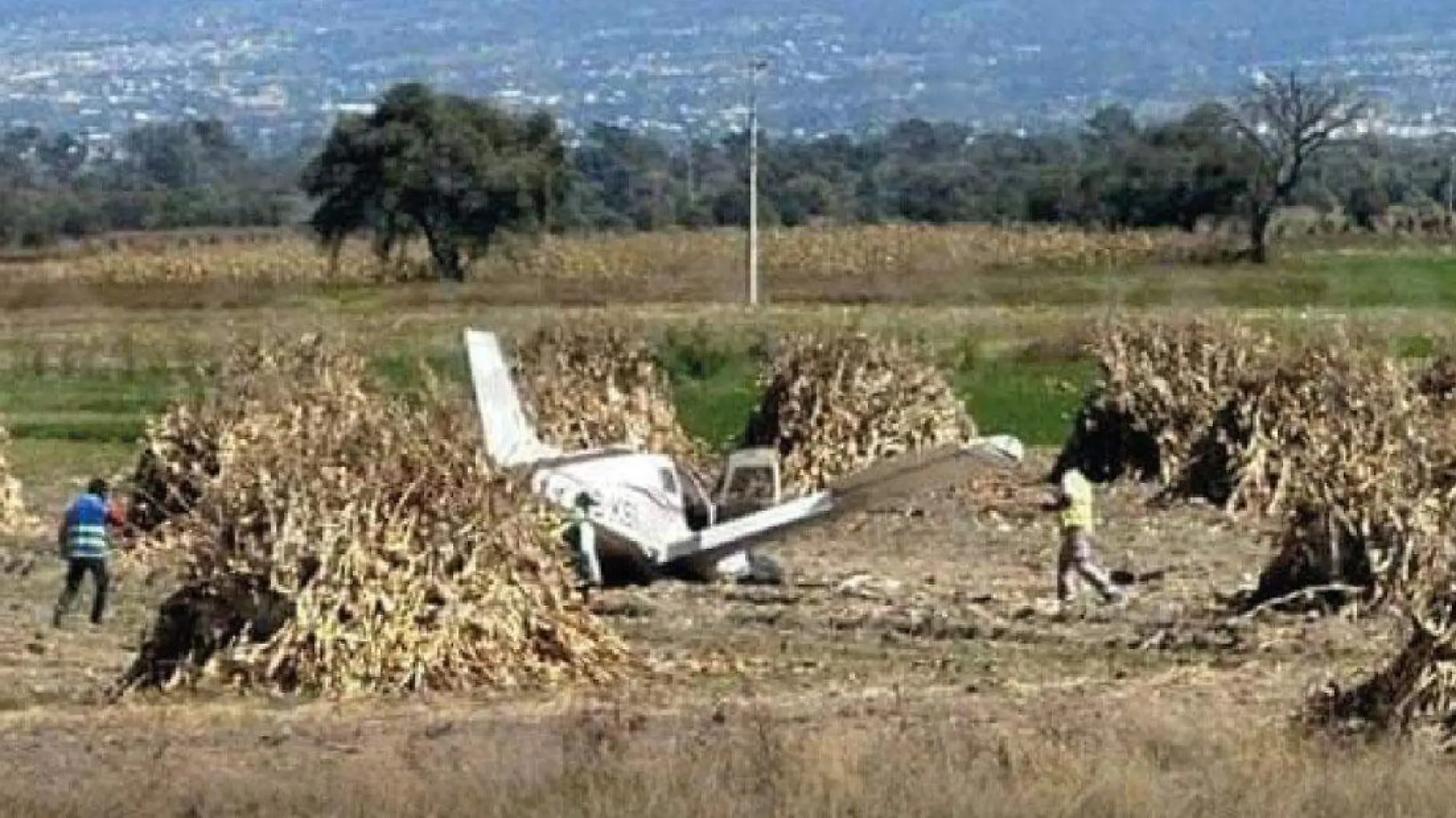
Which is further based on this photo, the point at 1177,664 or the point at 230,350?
the point at 230,350

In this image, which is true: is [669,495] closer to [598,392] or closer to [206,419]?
[206,419]

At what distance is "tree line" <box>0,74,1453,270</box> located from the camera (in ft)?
340

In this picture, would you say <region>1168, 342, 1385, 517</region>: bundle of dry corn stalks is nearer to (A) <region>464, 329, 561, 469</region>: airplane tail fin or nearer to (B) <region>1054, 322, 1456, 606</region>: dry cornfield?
(B) <region>1054, 322, 1456, 606</region>: dry cornfield

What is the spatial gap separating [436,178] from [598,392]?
62238 millimetres

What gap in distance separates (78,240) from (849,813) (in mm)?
125411

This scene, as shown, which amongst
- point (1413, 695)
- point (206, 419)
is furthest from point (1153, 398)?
point (1413, 695)

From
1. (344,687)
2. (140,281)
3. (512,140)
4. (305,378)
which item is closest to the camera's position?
(344,687)

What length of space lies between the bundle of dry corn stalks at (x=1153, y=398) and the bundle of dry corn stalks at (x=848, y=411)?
152 centimetres

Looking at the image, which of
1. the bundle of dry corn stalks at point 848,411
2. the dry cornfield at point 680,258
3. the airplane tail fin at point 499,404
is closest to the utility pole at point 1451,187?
the dry cornfield at point 680,258

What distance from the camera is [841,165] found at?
18862 centimetres

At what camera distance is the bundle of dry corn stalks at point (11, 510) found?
115ft

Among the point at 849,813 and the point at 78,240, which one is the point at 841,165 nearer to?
the point at 78,240

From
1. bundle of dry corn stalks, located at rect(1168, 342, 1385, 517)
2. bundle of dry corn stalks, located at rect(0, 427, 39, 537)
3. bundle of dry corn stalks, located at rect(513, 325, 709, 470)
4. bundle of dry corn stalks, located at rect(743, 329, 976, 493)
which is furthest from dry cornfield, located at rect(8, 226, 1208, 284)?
bundle of dry corn stalks, located at rect(0, 427, 39, 537)

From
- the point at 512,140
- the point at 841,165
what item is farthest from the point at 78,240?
the point at 841,165
